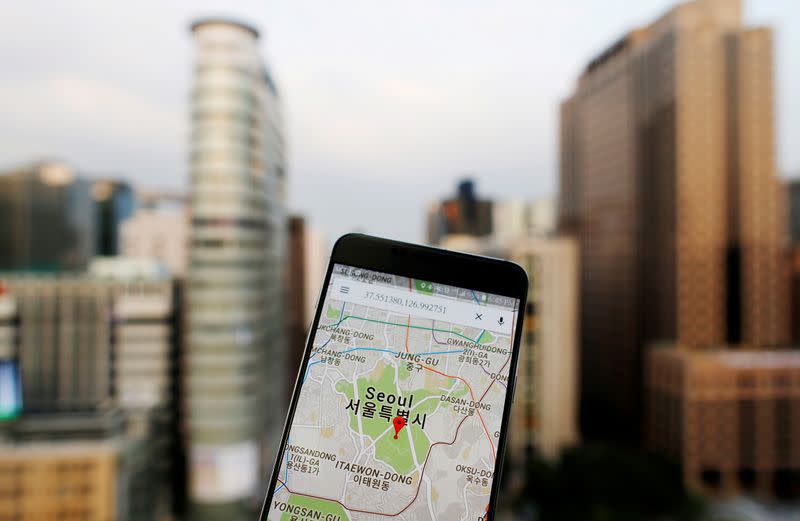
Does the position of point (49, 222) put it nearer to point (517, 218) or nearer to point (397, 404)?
point (517, 218)

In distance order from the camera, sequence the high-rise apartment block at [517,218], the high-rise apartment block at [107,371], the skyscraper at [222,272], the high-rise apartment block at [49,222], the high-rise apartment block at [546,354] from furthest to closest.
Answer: the high-rise apartment block at [49,222] → the high-rise apartment block at [517,218] → the high-rise apartment block at [546,354] → the skyscraper at [222,272] → the high-rise apartment block at [107,371]

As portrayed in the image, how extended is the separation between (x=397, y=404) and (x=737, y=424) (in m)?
24.2

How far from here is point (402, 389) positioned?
3.63 feet

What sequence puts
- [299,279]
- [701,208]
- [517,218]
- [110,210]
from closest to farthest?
[517,218] < [110,210] < [701,208] < [299,279]

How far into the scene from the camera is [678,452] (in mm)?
21281

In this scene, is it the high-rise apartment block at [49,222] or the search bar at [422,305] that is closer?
the search bar at [422,305]

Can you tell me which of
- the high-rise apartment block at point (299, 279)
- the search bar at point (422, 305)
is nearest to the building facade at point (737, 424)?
the high-rise apartment block at point (299, 279)

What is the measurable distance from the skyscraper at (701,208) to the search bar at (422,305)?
3096cm

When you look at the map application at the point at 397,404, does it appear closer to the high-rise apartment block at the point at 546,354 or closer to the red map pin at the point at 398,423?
the red map pin at the point at 398,423

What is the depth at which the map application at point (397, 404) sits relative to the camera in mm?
1033

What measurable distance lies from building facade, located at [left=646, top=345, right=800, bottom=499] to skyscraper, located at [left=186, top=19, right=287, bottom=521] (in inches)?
610

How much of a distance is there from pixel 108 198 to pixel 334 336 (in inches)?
1270

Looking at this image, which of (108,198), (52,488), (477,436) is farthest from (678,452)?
(108,198)

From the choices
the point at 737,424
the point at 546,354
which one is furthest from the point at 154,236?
the point at 737,424
